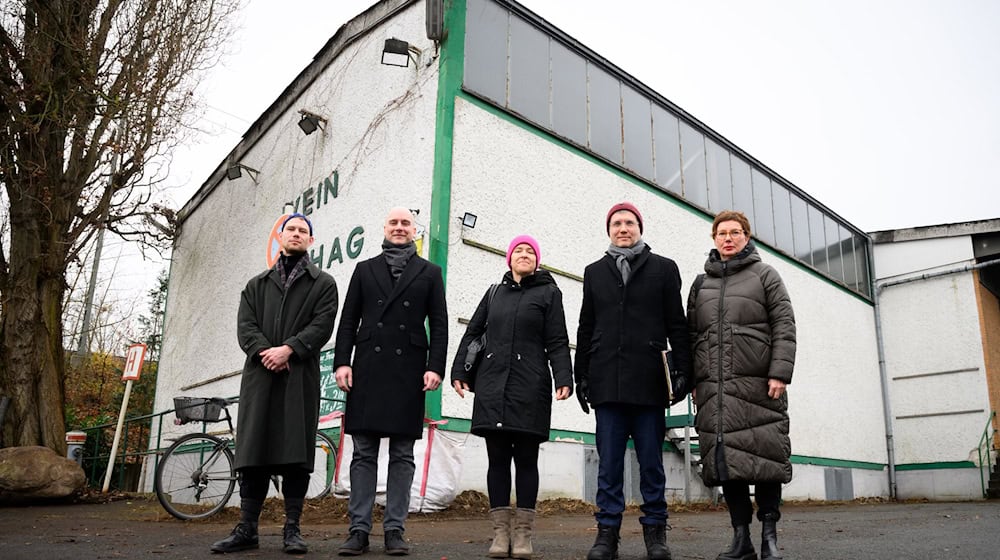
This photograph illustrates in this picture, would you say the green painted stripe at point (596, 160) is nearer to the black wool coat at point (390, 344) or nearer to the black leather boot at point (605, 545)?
the black wool coat at point (390, 344)

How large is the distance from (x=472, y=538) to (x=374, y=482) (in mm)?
1674

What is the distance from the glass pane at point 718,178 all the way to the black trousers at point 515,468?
37.6 feet

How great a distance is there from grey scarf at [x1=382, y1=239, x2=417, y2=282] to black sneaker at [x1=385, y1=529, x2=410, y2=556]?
4.61 feet

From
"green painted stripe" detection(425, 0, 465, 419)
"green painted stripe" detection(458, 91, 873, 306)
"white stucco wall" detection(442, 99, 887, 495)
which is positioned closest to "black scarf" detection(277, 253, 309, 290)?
"green painted stripe" detection(425, 0, 465, 419)

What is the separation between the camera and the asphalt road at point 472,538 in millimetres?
4512

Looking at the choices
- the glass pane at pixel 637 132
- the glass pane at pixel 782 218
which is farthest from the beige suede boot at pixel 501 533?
the glass pane at pixel 782 218

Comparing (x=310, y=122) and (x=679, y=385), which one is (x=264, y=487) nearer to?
(x=679, y=385)

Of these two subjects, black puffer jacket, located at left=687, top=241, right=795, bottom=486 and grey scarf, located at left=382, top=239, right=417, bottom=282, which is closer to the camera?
black puffer jacket, located at left=687, top=241, right=795, bottom=486

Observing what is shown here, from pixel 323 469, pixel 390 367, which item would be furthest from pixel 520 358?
pixel 323 469

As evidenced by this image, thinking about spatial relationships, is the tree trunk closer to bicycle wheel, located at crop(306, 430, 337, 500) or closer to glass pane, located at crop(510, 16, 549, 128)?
bicycle wheel, located at crop(306, 430, 337, 500)

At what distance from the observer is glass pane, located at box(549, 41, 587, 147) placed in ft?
38.4

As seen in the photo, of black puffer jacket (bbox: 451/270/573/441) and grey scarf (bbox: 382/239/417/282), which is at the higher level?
grey scarf (bbox: 382/239/417/282)

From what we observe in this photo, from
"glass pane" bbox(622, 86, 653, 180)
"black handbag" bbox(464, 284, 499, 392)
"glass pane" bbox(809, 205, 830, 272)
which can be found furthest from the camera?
"glass pane" bbox(809, 205, 830, 272)

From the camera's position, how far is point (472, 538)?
5730mm
